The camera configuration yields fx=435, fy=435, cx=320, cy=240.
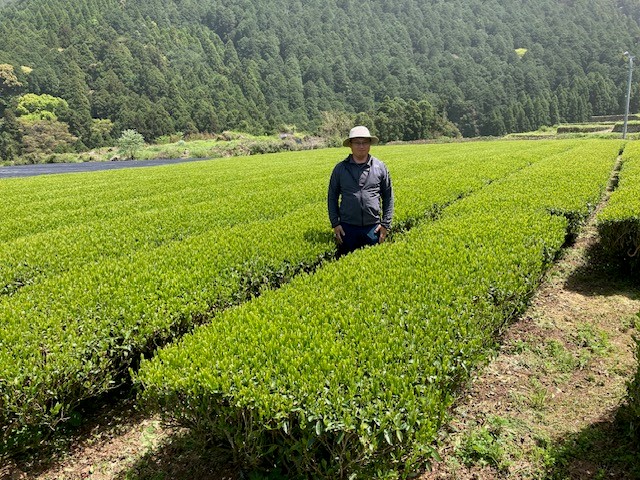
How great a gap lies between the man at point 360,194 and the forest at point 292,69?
80.1m

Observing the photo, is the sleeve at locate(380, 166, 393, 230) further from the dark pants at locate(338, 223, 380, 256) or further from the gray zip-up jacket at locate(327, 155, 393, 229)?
the dark pants at locate(338, 223, 380, 256)

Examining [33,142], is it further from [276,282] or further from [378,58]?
[378,58]

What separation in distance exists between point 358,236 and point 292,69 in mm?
160805

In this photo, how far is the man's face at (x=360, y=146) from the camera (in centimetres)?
634

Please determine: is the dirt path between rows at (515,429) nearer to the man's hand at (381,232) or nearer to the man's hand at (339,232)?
the man's hand at (381,232)

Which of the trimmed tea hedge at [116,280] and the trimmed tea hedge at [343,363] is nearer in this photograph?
the trimmed tea hedge at [343,363]

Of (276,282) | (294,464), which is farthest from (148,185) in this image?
(294,464)

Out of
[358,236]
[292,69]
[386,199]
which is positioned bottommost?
[358,236]

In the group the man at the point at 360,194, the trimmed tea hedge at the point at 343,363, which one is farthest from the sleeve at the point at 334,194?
the trimmed tea hedge at the point at 343,363

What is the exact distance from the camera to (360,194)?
659 cm

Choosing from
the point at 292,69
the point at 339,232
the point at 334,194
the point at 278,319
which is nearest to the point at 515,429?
the point at 278,319

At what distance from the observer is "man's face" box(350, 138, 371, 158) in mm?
6344

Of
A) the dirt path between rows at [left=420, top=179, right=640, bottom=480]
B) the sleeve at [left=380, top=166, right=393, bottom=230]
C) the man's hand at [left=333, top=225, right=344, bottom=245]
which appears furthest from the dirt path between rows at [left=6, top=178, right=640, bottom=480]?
the man's hand at [left=333, top=225, right=344, bottom=245]

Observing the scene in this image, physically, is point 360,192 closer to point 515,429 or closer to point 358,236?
point 358,236
